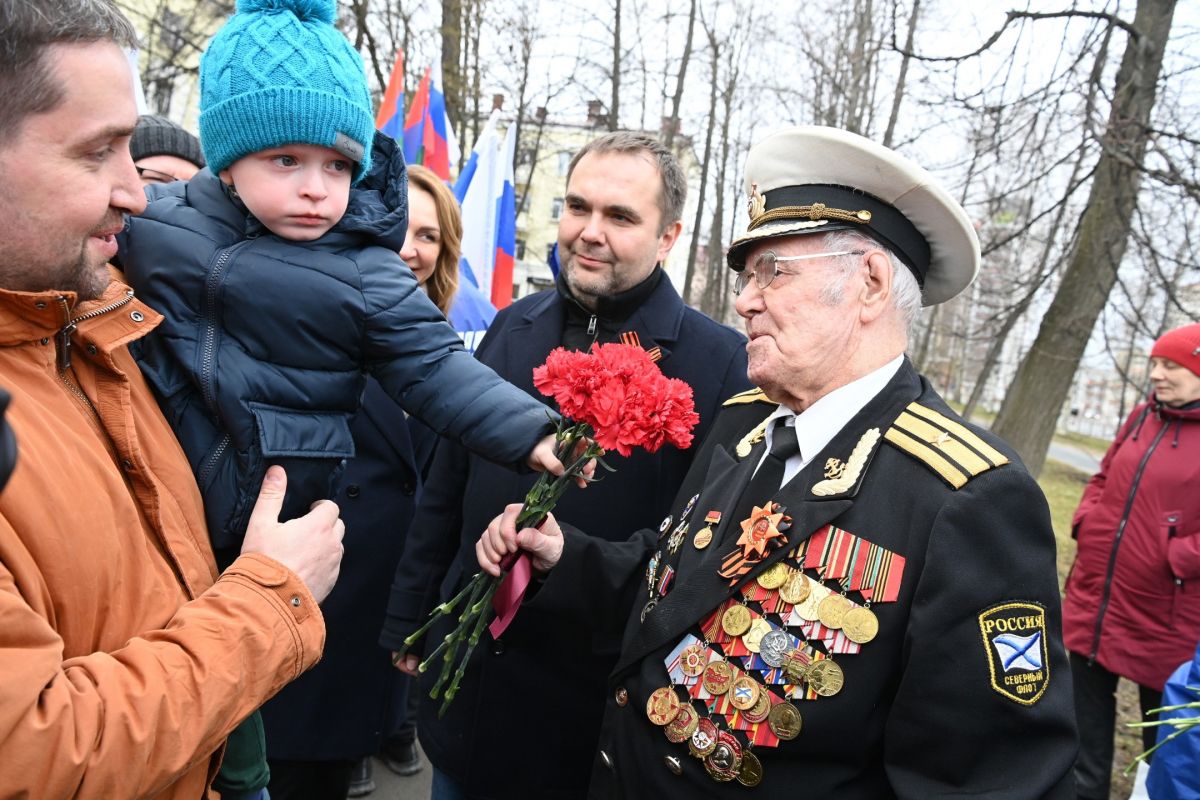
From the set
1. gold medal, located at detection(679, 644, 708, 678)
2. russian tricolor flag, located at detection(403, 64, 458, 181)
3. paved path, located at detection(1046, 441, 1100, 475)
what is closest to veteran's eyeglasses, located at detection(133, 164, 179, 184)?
gold medal, located at detection(679, 644, 708, 678)

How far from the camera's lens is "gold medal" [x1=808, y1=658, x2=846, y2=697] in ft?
5.40

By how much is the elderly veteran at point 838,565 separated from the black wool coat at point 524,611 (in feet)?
0.92

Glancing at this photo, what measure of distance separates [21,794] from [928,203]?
198cm

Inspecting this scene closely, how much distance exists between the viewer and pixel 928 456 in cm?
172

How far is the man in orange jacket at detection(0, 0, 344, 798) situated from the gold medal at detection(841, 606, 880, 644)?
1.01m

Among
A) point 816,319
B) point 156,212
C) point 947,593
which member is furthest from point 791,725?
point 156,212

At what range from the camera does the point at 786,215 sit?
2.03 metres

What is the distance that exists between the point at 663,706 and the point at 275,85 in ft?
5.19

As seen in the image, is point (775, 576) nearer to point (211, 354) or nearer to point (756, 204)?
point (756, 204)

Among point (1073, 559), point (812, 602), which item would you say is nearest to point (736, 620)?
point (812, 602)

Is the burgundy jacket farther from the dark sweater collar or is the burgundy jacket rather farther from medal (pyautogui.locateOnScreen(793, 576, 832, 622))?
medal (pyautogui.locateOnScreen(793, 576, 832, 622))

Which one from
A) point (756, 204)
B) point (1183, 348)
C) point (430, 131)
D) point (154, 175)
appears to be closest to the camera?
point (756, 204)

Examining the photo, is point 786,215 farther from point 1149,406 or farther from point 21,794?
point 1149,406

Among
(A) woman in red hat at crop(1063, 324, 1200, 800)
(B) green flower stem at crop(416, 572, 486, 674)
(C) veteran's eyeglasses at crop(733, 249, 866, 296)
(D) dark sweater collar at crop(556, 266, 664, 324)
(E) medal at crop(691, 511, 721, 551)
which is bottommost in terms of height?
Result: (A) woman in red hat at crop(1063, 324, 1200, 800)
